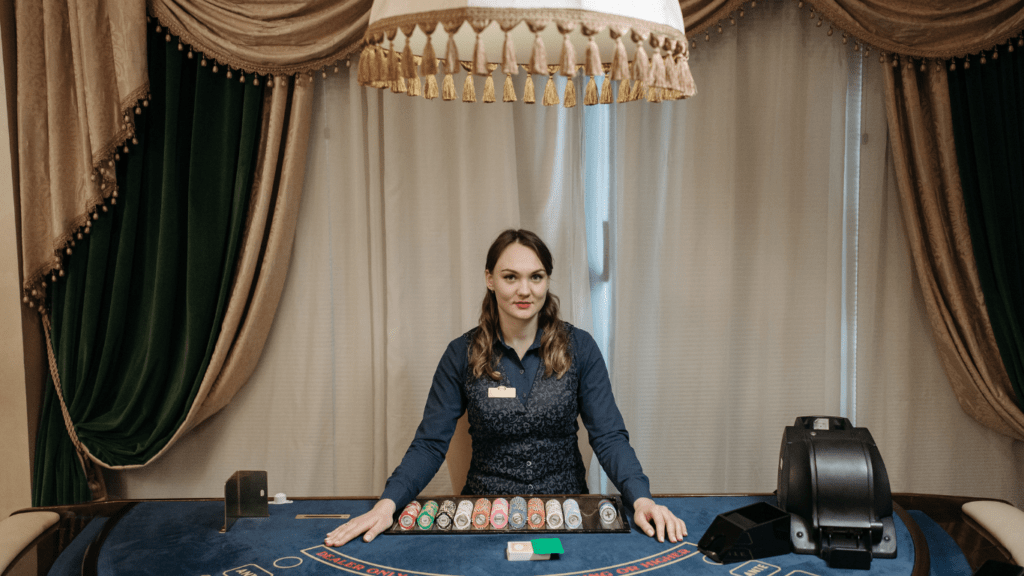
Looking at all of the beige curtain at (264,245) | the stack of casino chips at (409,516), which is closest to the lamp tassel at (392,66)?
the stack of casino chips at (409,516)

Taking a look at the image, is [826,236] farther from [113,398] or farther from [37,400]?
[37,400]

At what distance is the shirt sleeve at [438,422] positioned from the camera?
75.2 inches

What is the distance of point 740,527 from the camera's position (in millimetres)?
1459

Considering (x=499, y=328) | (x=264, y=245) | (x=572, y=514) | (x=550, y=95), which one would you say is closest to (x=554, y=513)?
(x=572, y=514)

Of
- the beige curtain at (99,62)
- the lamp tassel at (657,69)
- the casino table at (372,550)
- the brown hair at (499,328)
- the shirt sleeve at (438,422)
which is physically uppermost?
the beige curtain at (99,62)

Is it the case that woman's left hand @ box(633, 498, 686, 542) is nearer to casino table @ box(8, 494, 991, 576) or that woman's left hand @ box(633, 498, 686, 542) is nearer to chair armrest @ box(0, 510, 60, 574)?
casino table @ box(8, 494, 991, 576)

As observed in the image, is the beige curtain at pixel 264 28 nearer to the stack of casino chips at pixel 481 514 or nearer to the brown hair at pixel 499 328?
the brown hair at pixel 499 328

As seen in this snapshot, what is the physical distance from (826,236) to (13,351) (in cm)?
304

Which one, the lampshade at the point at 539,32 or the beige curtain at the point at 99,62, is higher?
the beige curtain at the point at 99,62

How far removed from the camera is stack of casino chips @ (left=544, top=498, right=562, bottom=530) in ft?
5.41

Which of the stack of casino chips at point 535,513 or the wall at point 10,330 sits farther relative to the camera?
the wall at point 10,330

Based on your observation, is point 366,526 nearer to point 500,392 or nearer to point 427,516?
point 427,516

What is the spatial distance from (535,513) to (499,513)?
0.28 feet

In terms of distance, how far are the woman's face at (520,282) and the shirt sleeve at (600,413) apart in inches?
7.8
